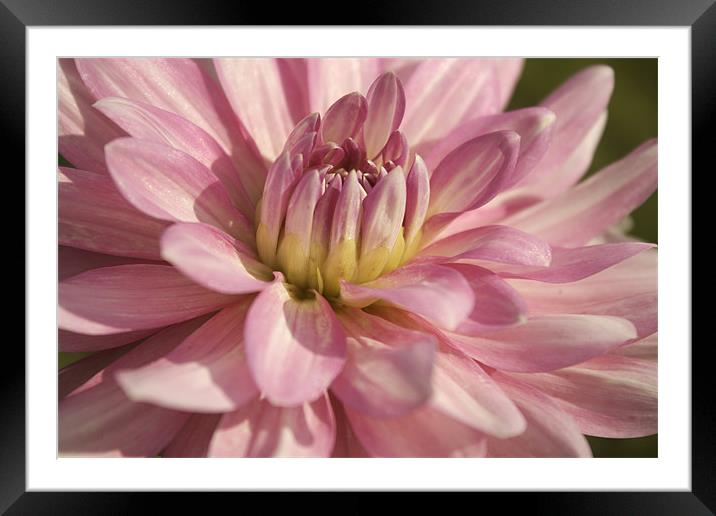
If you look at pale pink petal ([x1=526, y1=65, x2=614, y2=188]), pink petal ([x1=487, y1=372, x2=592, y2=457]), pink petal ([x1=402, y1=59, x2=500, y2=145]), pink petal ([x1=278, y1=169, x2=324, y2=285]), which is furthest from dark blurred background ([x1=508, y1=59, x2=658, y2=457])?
pink petal ([x1=278, y1=169, x2=324, y2=285])

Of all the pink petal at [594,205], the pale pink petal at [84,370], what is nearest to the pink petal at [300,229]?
the pale pink petal at [84,370]

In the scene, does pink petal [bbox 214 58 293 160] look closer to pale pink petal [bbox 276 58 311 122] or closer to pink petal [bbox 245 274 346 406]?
pale pink petal [bbox 276 58 311 122]

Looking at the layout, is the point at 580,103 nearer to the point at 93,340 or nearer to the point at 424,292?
the point at 424,292

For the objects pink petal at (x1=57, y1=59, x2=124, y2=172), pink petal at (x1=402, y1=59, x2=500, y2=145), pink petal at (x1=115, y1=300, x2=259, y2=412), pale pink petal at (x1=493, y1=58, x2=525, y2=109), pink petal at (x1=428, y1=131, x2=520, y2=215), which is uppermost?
pale pink petal at (x1=493, y1=58, x2=525, y2=109)

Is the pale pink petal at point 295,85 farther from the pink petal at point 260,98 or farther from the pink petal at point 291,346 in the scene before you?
the pink petal at point 291,346

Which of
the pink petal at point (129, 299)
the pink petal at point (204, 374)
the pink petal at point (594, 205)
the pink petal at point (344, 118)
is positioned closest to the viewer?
the pink petal at point (204, 374)

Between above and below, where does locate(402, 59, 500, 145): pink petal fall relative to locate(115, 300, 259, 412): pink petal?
above

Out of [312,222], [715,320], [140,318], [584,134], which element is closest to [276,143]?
[312,222]
